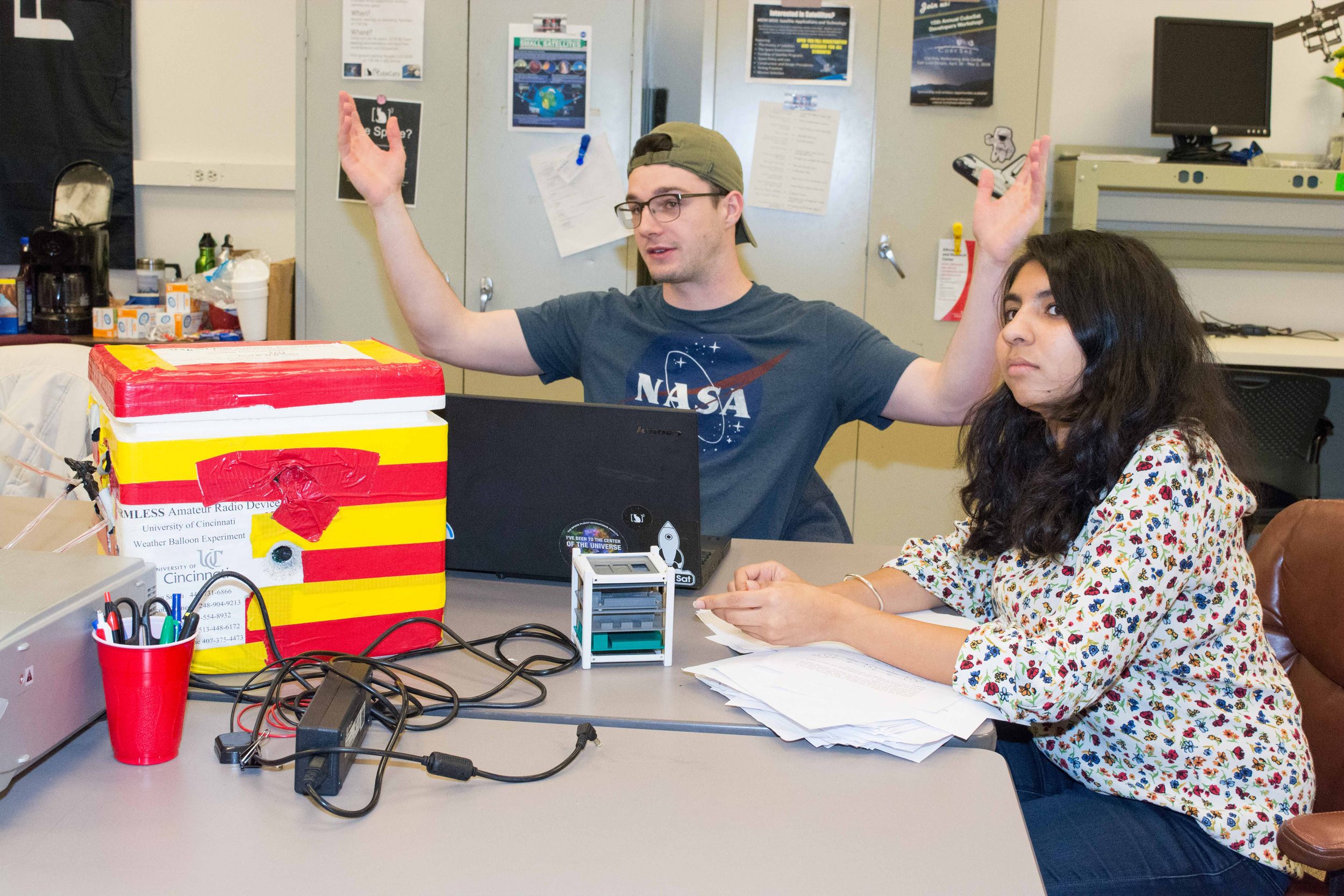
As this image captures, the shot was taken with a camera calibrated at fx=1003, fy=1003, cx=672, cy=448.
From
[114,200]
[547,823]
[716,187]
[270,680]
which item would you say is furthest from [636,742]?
[114,200]

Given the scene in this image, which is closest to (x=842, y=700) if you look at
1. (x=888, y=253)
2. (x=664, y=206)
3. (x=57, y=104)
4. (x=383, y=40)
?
(x=664, y=206)

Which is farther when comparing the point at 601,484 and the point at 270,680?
the point at 601,484

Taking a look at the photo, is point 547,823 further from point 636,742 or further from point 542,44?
point 542,44

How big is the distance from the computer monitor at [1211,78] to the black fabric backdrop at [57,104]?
3.52 meters

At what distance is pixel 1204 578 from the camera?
1.08 meters

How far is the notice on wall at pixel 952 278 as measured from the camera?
2900mm

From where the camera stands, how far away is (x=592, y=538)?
50.2 inches

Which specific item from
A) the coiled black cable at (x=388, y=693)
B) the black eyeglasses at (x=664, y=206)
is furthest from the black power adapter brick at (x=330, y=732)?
the black eyeglasses at (x=664, y=206)

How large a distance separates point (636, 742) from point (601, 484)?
16.2 inches

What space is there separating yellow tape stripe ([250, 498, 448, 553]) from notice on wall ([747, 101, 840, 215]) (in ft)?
6.74

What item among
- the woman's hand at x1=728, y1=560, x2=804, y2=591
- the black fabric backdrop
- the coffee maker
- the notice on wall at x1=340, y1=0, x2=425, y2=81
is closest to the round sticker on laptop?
the woman's hand at x1=728, y1=560, x2=804, y2=591

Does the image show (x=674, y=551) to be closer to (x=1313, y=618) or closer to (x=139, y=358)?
(x=139, y=358)

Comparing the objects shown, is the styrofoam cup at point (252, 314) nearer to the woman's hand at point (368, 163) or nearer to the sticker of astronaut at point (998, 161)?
the woman's hand at point (368, 163)

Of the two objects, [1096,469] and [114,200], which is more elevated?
[114,200]
